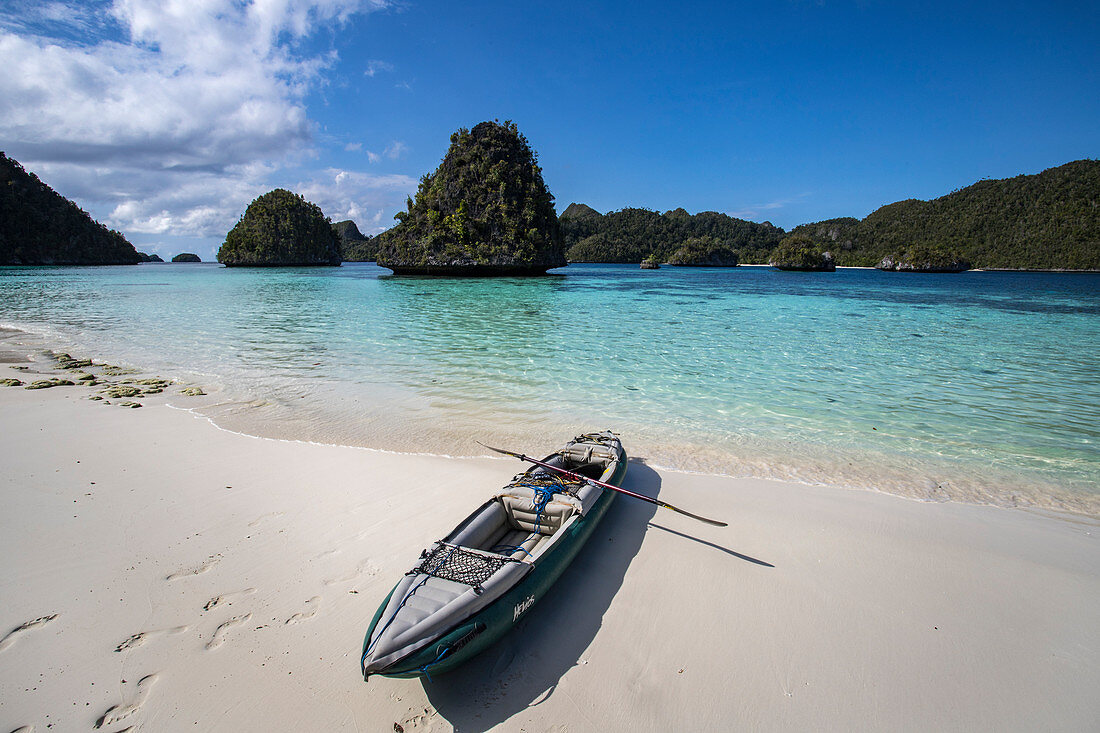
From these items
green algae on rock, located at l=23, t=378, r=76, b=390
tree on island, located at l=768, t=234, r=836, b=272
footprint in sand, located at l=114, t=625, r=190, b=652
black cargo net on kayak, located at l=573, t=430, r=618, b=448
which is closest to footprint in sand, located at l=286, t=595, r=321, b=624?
footprint in sand, located at l=114, t=625, r=190, b=652

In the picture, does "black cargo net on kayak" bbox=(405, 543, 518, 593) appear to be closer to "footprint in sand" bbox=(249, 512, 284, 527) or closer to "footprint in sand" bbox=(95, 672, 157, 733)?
"footprint in sand" bbox=(95, 672, 157, 733)

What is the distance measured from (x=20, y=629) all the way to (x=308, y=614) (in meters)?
1.81

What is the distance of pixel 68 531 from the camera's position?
14.3ft

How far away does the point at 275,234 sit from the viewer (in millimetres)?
124812

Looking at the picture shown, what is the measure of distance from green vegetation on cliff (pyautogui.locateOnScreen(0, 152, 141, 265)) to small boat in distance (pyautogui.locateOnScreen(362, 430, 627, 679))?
14165 cm

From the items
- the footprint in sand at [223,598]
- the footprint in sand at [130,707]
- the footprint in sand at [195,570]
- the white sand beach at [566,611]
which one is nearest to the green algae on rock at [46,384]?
the white sand beach at [566,611]

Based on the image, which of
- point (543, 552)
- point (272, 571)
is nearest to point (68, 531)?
point (272, 571)

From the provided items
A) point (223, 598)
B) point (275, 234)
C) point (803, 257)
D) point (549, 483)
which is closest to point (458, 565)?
point (549, 483)

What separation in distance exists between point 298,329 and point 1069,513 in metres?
20.8

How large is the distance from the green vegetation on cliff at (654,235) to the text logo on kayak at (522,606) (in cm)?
16881

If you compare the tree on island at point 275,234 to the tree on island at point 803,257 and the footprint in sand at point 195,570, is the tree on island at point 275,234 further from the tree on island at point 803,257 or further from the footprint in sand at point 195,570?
the footprint in sand at point 195,570

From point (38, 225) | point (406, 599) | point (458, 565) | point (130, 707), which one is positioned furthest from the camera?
point (38, 225)

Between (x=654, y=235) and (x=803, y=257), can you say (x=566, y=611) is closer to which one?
(x=803, y=257)

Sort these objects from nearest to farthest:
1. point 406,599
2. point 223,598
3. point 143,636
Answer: point 406,599 → point 143,636 → point 223,598
